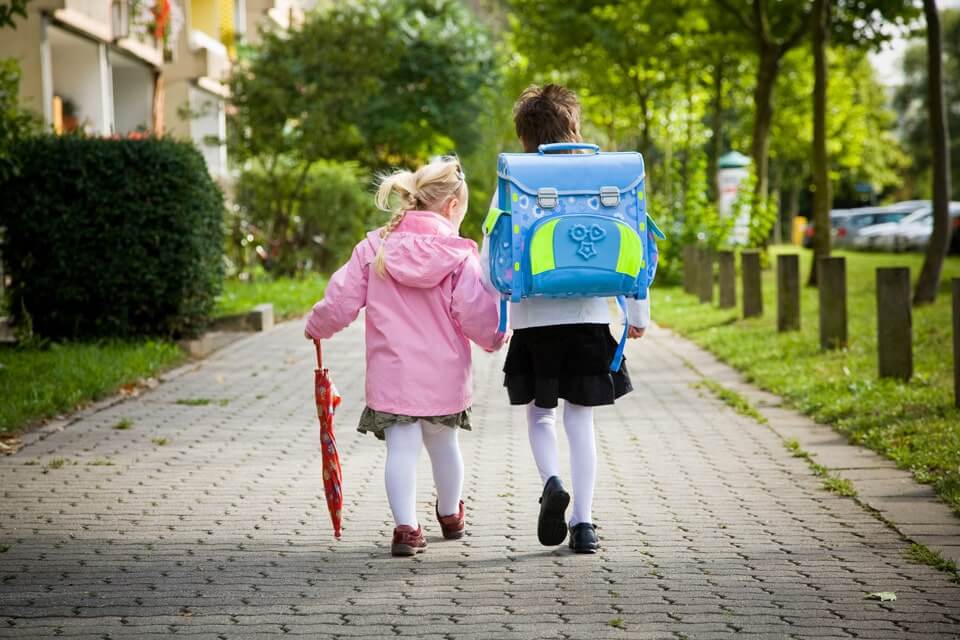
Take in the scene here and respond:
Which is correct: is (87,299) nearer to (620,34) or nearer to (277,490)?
(277,490)

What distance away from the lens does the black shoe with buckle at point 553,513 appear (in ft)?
16.1

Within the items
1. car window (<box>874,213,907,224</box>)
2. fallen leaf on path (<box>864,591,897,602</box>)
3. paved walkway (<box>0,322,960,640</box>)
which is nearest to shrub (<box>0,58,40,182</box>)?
paved walkway (<box>0,322,960,640</box>)

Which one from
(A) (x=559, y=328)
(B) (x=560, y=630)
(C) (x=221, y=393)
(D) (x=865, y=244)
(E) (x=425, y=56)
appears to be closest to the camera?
(B) (x=560, y=630)

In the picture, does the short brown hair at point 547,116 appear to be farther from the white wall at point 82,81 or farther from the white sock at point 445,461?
the white wall at point 82,81

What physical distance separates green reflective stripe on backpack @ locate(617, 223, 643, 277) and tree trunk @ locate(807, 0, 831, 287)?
50.2 ft

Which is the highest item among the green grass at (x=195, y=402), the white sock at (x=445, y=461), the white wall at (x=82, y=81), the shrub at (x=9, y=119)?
the white wall at (x=82, y=81)

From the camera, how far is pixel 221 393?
10.0 meters

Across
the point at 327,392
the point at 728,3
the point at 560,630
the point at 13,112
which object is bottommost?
the point at 560,630

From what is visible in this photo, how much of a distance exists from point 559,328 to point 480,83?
3245 cm

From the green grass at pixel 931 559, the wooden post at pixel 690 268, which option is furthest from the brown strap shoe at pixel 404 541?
the wooden post at pixel 690 268

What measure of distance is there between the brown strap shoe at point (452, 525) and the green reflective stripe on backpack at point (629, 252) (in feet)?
4.23

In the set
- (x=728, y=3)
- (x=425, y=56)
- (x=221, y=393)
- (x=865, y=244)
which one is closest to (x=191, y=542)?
(x=221, y=393)

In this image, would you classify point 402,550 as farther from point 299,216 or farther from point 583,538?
point 299,216

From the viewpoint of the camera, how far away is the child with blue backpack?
4.82 m
